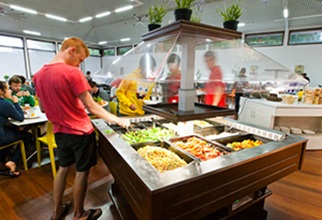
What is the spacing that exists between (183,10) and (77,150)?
143 centimetres

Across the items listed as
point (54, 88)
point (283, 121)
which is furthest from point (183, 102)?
point (283, 121)

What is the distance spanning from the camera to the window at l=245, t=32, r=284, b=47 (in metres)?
8.25

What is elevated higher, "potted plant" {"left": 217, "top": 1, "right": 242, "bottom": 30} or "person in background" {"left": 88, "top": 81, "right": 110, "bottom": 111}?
"potted plant" {"left": 217, "top": 1, "right": 242, "bottom": 30}

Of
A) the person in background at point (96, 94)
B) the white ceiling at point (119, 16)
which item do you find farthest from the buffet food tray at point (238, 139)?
the white ceiling at point (119, 16)

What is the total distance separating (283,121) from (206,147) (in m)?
3.08

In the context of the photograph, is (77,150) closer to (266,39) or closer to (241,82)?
(241,82)

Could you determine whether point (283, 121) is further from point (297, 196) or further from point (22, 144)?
point (22, 144)

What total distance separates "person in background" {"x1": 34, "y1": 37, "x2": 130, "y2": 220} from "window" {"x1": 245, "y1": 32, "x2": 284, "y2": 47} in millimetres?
9311

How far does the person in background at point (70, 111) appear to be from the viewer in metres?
1.41

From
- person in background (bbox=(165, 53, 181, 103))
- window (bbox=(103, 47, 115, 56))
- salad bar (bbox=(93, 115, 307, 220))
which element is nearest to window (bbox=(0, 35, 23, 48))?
window (bbox=(103, 47, 115, 56))

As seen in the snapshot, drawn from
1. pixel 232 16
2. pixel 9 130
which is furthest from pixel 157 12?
pixel 9 130

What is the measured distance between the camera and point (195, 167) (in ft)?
3.71

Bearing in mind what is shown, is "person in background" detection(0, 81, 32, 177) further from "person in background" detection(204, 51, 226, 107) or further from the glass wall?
the glass wall

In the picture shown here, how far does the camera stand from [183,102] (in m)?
1.27
